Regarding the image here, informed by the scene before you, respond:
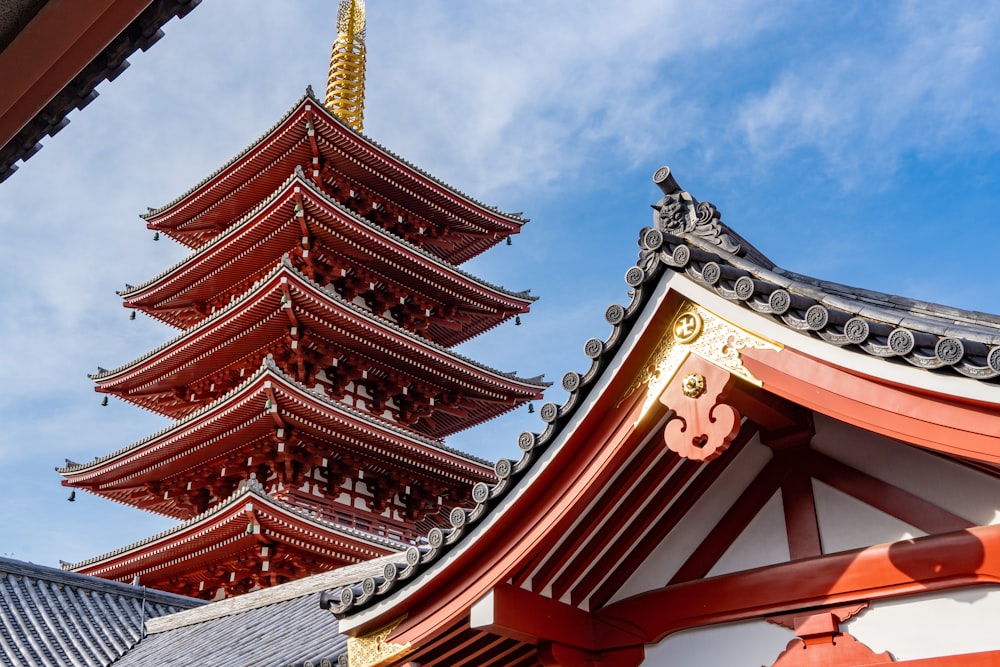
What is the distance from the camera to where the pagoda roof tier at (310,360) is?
18.3 metres

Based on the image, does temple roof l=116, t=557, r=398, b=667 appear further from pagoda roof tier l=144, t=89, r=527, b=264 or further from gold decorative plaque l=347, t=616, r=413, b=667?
pagoda roof tier l=144, t=89, r=527, b=264

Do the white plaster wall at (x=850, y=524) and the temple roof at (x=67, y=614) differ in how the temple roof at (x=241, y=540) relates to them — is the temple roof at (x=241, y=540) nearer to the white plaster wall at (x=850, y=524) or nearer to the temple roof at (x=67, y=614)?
the temple roof at (x=67, y=614)

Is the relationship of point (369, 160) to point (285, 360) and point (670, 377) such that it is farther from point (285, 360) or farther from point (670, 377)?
point (670, 377)

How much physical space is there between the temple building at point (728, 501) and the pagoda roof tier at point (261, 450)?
11411 mm

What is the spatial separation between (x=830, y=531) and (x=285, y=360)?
15.4 m

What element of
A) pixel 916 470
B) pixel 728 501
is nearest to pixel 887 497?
pixel 916 470

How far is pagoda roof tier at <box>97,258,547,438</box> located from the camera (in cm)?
1828

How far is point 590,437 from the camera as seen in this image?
16.9 feet

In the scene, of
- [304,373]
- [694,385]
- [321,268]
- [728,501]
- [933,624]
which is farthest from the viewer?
[321,268]

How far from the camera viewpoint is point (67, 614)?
12.1 meters

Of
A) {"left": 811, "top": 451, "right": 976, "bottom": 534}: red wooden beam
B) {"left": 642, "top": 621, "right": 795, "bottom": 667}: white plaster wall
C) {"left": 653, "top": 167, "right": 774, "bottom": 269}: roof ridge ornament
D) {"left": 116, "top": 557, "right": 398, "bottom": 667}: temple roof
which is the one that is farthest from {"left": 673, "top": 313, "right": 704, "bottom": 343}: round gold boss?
{"left": 116, "top": 557, "right": 398, "bottom": 667}: temple roof

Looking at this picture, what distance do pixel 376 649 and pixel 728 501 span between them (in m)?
2.36

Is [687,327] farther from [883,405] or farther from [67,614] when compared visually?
[67,614]

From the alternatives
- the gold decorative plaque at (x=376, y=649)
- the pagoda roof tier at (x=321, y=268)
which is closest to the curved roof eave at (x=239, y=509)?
the pagoda roof tier at (x=321, y=268)
